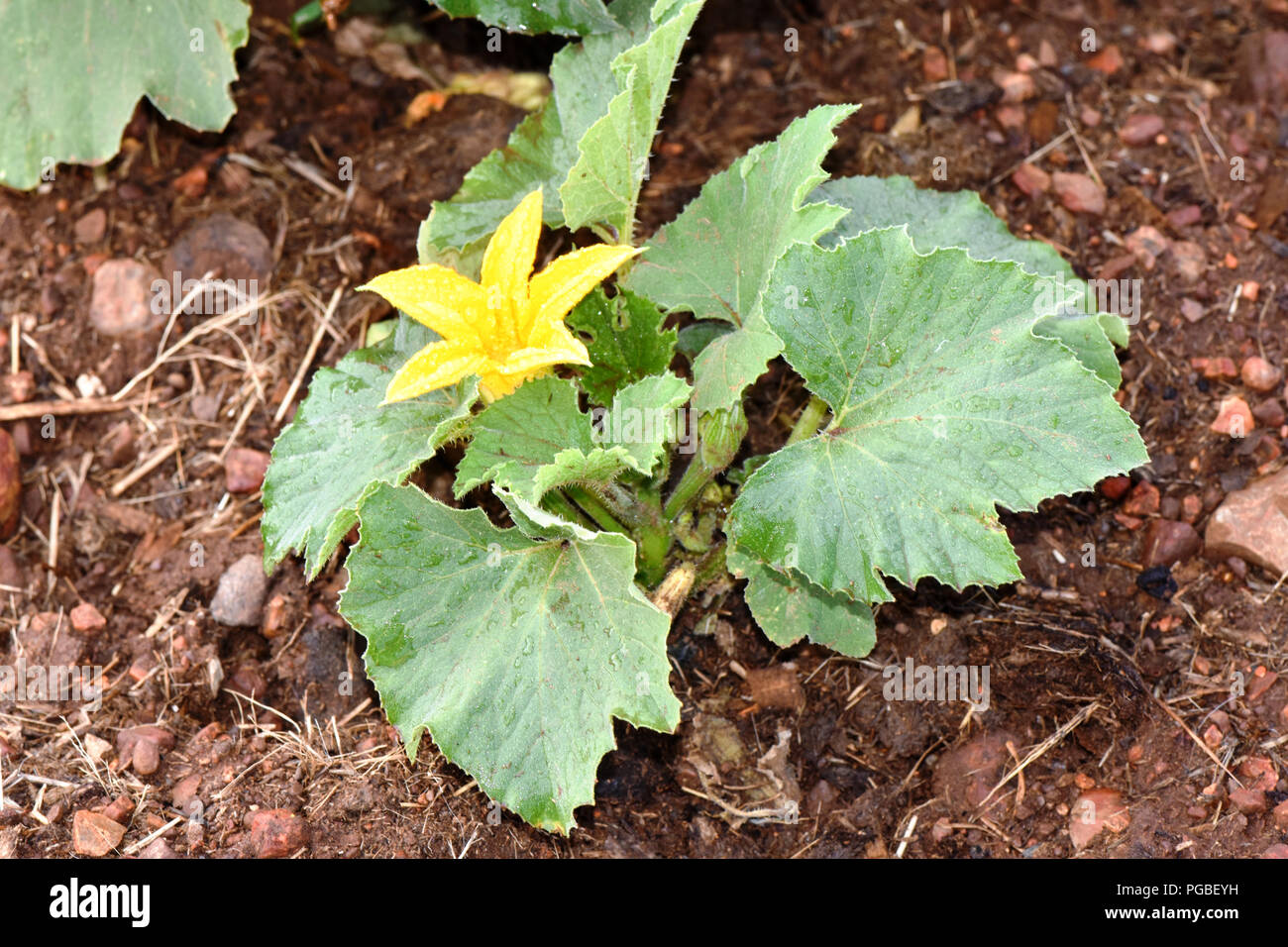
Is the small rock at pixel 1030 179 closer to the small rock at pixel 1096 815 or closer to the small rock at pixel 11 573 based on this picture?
the small rock at pixel 1096 815

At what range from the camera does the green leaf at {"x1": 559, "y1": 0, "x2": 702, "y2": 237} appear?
7.72ft

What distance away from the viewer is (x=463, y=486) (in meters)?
2.35

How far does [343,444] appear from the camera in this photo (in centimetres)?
268

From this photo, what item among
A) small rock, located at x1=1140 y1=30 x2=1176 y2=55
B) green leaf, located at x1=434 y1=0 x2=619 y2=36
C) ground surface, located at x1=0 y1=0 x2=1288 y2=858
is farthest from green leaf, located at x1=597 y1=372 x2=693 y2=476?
small rock, located at x1=1140 y1=30 x2=1176 y2=55

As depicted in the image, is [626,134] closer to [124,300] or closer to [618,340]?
[618,340]

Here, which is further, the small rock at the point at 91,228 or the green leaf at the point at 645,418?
the small rock at the point at 91,228

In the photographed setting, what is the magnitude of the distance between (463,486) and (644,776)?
844 mm

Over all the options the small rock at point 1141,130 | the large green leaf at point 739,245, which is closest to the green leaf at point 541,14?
the large green leaf at point 739,245

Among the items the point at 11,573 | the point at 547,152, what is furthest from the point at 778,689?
the point at 11,573

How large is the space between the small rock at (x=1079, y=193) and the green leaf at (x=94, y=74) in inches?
94.5

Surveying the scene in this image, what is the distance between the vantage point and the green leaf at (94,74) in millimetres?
3275

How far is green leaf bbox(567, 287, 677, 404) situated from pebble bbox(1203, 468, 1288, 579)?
1.44 metres

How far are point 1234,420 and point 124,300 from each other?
3138 millimetres

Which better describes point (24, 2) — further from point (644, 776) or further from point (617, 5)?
point (644, 776)
